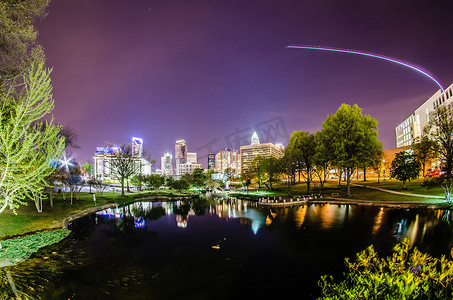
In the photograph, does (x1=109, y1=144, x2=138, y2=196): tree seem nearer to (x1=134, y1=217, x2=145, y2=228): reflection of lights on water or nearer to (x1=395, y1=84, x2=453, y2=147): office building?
(x1=134, y1=217, x2=145, y2=228): reflection of lights on water

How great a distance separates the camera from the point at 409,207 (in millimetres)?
30984

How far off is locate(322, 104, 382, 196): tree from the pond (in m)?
16.3

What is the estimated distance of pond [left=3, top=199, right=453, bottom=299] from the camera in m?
10.2

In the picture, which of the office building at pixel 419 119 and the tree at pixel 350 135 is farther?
the office building at pixel 419 119

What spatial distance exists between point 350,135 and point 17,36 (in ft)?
157

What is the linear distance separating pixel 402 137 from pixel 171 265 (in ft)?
484

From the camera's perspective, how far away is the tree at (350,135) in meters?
40.3

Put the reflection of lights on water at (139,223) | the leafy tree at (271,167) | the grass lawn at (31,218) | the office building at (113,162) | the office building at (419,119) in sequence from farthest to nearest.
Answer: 1. the office building at (419,119)
2. the leafy tree at (271,167)
3. the office building at (113,162)
4. the reflection of lights on water at (139,223)
5. the grass lawn at (31,218)

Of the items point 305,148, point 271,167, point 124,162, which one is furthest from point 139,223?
point 271,167

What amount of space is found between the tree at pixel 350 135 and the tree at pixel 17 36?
44.3 metres

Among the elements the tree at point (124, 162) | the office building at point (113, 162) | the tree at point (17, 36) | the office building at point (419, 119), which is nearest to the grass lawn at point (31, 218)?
the tree at point (17, 36)

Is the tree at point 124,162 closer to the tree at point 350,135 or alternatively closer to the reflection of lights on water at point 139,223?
the reflection of lights on water at point 139,223

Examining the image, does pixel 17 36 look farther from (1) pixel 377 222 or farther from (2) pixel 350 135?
(2) pixel 350 135

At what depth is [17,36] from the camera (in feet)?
45.6
